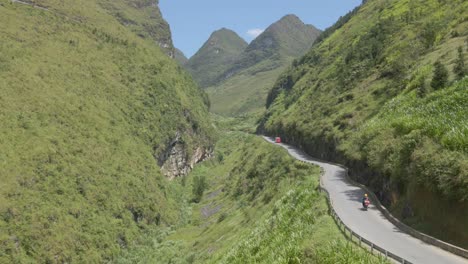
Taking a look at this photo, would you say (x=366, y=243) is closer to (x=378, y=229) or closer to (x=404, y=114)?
(x=378, y=229)

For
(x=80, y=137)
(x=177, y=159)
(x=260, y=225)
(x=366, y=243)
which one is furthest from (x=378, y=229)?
(x=177, y=159)

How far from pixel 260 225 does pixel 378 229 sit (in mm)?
15123

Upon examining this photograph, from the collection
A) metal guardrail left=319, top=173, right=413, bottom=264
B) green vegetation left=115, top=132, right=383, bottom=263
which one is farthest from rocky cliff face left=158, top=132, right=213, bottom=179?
metal guardrail left=319, top=173, right=413, bottom=264

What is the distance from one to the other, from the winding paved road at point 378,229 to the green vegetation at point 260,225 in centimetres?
168

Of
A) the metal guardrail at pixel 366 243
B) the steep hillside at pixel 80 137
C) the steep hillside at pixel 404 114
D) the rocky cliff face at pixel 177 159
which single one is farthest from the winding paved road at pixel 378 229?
the rocky cliff face at pixel 177 159

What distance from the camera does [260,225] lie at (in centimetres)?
3872

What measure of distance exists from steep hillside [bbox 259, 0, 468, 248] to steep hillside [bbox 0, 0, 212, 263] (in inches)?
1594

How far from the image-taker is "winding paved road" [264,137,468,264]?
1977cm

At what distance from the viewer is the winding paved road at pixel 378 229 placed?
64.8 ft

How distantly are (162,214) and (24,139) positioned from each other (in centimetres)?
3630

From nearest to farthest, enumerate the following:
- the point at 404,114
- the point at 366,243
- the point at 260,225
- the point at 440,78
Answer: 1. the point at 366,243
2. the point at 404,114
3. the point at 260,225
4. the point at 440,78

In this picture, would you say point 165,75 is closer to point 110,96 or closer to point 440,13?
point 110,96

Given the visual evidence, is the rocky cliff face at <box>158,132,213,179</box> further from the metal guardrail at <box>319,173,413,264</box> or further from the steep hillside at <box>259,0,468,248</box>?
the metal guardrail at <box>319,173,413,264</box>

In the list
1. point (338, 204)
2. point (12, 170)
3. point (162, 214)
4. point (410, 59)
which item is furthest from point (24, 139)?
point (410, 59)
